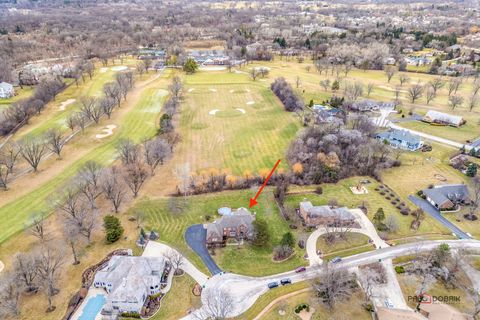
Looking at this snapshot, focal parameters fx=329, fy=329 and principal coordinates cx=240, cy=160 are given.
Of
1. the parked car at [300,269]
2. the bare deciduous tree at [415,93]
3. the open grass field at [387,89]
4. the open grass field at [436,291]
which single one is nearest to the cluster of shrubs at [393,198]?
the open grass field at [436,291]

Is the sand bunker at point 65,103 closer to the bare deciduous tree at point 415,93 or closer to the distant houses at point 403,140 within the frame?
the distant houses at point 403,140

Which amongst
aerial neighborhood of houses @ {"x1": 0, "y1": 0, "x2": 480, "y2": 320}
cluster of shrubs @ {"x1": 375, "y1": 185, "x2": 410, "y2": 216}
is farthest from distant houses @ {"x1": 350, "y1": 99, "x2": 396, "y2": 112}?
cluster of shrubs @ {"x1": 375, "y1": 185, "x2": 410, "y2": 216}

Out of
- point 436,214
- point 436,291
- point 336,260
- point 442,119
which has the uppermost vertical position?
point 442,119

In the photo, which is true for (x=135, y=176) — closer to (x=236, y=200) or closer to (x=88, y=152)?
(x=236, y=200)

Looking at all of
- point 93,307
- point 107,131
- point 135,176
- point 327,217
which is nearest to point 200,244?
point 93,307

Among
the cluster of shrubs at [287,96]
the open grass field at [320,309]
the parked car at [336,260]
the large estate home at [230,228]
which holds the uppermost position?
the cluster of shrubs at [287,96]

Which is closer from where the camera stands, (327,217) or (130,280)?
(130,280)
